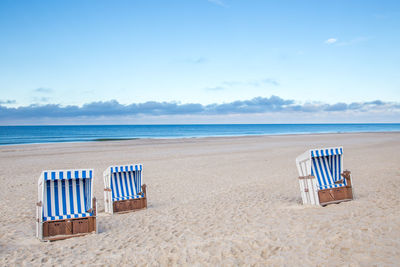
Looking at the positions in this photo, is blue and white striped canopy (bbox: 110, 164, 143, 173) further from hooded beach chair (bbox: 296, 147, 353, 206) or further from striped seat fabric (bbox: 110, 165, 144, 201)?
hooded beach chair (bbox: 296, 147, 353, 206)

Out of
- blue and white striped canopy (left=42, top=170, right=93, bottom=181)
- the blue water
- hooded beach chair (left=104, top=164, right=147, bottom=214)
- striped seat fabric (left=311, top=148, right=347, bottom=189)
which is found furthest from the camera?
the blue water

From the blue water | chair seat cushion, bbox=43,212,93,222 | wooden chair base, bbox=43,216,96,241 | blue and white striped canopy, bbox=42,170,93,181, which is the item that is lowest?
the blue water

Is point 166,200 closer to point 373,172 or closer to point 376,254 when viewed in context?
point 376,254

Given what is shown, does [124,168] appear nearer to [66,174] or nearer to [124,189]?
[124,189]

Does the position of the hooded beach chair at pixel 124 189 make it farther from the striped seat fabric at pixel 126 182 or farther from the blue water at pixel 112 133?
the blue water at pixel 112 133

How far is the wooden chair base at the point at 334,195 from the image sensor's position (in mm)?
7418

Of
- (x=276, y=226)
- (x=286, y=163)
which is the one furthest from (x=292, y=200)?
(x=286, y=163)

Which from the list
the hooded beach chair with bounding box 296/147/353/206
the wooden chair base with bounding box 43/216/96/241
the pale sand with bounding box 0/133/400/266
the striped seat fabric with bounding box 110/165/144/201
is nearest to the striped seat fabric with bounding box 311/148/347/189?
the hooded beach chair with bounding box 296/147/353/206

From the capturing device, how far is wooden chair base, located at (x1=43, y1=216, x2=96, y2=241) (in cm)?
591

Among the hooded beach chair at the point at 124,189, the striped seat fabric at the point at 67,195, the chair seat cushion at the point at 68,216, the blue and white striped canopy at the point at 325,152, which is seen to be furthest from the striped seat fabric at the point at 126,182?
the blue and white striped canopy at the point at 325,152

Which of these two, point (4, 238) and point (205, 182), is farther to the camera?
point (205, 182)

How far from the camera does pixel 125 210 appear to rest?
819 centimetres

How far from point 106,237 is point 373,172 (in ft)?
36.3

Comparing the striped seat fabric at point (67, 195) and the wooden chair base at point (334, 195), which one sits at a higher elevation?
the striped seat fabric at point (67, 195)
